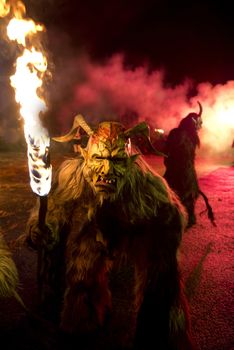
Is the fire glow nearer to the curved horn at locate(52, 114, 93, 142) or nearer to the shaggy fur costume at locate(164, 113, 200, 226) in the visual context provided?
the curved horn at locate(52, 114, 93, 142)

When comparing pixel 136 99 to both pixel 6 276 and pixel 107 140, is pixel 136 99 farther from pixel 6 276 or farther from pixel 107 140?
pixel 6 276

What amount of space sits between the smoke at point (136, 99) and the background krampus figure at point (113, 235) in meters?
11.3

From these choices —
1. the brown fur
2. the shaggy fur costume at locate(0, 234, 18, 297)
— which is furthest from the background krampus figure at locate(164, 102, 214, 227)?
the shaggy fur costume at locate(0, 234, 18, 297)

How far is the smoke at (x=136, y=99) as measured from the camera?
14461mm

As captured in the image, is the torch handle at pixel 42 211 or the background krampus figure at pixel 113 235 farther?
the background krampus figure at pixel 113 235

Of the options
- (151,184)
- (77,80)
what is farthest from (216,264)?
(77,80)

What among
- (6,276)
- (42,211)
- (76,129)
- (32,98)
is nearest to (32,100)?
(32,98)

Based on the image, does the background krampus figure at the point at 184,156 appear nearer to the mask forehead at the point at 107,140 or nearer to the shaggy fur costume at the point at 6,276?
the mask forehead at the point at 107,140

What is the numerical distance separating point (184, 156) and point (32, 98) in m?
4.59

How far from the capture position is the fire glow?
92.9 inches

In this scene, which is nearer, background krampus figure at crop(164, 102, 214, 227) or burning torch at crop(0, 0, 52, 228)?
burning torch at crop(0, 0, 52, 228)

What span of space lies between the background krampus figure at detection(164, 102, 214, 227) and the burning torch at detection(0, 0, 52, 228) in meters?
3.91

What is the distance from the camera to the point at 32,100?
263 centimetres

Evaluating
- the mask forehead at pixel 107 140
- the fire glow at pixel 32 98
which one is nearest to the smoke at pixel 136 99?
the fire glow at pixel 32 98
